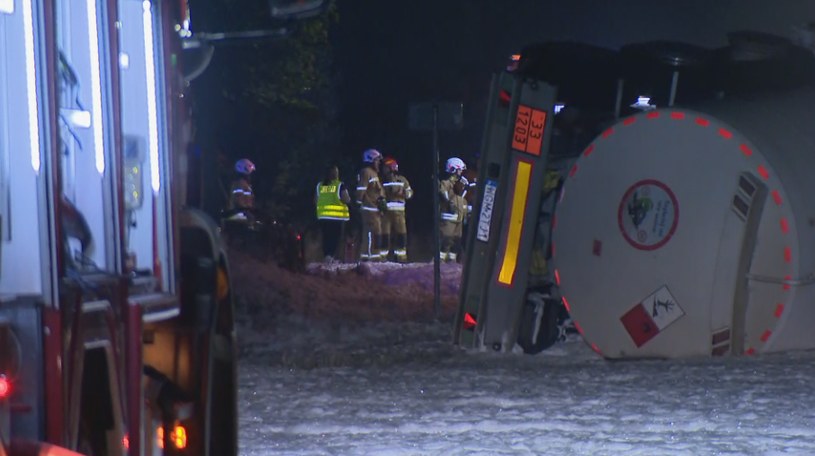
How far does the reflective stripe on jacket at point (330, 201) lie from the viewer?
2252 cm

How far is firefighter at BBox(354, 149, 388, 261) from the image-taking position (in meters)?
21.9

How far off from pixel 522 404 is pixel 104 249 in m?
5.08

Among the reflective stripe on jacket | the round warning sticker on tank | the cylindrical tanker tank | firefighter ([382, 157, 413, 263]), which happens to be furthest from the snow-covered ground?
the reflective stripe on jacket

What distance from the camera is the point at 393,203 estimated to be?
22156mm

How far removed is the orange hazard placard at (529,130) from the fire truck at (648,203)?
1cm

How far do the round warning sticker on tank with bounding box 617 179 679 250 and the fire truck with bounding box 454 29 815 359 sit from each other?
0.01m

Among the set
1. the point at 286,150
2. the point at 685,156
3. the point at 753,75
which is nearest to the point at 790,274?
the point at 685,156

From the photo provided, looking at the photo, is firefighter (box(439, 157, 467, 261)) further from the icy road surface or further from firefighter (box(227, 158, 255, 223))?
the icy road surface

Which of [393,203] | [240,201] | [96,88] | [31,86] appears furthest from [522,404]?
[393,203]

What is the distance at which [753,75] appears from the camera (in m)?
10.1

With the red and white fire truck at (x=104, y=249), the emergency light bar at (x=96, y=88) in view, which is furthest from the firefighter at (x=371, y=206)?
the emergency light bar at (x=96, y=88)

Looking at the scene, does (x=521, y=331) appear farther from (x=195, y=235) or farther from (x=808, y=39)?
(x=195, y=235)

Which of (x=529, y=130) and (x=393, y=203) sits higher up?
(x=529, y=130)

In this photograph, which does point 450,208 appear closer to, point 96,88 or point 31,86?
point 96,88
